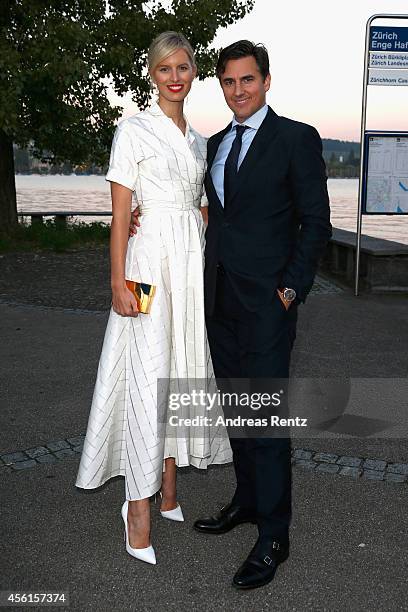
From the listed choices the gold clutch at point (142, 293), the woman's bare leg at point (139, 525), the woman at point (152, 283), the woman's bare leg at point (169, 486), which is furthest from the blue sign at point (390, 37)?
the woman's bare leg at point (139, 525)

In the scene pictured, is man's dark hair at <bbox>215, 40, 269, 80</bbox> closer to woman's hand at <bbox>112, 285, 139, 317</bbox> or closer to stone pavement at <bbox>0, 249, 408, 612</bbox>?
woman's hand at <bbox>112, 285, 139, 317</bbox>

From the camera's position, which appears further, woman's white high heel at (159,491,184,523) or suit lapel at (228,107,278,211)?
woman's white high heel at (159,491,184,523)

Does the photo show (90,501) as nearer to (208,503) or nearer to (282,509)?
(208,503)

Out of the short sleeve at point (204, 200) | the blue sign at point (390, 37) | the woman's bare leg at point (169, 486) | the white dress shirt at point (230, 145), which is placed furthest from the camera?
the blue sign at point (390, 37)

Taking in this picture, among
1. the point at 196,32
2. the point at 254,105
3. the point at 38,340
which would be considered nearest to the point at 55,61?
the point at 196,32

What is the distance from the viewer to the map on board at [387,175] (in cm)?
900

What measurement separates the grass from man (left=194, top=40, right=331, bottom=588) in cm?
1069

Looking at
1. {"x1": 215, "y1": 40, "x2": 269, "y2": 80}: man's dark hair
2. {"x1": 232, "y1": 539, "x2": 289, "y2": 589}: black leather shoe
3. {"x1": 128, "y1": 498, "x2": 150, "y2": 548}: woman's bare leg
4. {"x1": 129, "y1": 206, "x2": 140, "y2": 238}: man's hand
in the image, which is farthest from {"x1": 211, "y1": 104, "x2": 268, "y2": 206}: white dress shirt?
{"x1": 232, "y1": 539, "x2": 289, "y2": 589}: black leather shoe

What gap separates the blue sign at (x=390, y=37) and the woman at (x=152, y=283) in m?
6.29

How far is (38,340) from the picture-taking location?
698 cm

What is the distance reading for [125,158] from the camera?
286 cm

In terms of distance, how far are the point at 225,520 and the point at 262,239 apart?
1426 millimetres

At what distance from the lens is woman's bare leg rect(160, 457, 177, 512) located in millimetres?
3387

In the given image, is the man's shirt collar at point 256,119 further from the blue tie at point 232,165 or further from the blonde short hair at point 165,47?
the blonde short hair at point 165,47
